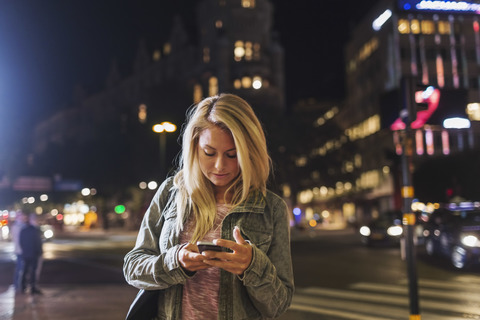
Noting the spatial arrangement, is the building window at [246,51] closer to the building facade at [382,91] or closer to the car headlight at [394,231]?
the building facade at [382,91]

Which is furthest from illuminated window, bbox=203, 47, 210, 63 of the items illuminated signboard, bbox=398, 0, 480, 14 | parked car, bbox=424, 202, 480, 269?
illuminated signboard, bbox=398, 0, 480, 14

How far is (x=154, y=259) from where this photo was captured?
1994mm

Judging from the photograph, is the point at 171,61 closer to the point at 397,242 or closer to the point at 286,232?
the point at 397,242

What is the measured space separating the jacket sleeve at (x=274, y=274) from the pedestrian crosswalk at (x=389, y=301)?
649cm

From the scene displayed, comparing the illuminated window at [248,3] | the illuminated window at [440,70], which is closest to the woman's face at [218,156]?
the illuminated window at [440,70]

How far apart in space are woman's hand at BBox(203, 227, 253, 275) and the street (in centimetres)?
672

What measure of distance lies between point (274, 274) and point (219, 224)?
0.32 meters

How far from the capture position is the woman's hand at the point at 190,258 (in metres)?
1.78

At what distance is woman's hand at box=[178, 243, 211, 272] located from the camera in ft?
5.84

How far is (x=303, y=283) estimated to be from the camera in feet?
40.1

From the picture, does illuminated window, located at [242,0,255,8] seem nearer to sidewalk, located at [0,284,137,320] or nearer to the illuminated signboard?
sidewalk, located at [0,284,137,320]

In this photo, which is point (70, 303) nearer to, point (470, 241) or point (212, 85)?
point (470, 241)

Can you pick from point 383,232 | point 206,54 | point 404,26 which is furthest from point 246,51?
point 383,232

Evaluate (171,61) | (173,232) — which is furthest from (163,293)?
(171,61)
